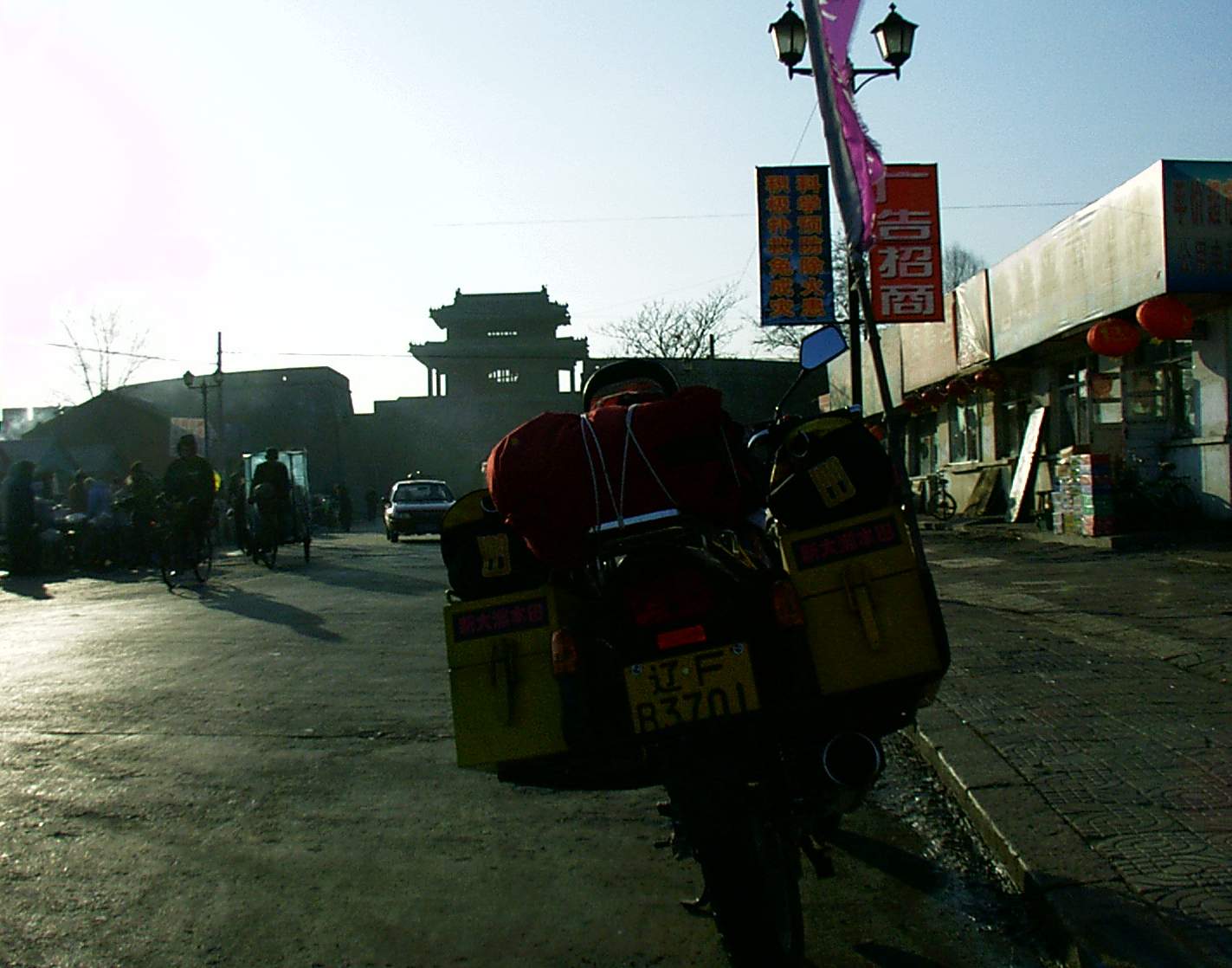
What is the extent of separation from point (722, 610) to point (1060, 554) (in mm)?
12965

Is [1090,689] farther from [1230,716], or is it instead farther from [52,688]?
[52,688]

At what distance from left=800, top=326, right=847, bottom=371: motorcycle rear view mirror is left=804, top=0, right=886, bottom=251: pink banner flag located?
3.01 meters

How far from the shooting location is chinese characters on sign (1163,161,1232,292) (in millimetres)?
14156

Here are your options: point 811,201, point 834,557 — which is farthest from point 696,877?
point 811,201

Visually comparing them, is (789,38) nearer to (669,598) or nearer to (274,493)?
(274,493)

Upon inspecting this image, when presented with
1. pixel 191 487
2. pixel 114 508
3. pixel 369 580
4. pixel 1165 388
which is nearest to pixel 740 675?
pixel 369 580

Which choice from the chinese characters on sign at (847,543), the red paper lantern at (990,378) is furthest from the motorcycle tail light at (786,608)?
the red paper lantern at (990,378)

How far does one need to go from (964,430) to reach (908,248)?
1063 cm

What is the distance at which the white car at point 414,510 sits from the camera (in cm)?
2799

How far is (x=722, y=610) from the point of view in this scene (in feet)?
9.61

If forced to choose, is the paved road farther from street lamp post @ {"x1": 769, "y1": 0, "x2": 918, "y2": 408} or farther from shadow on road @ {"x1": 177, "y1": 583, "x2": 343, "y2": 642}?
street lamp post @ {"x1": 769, "y1": 0, "x2": 918, "y2": 408}

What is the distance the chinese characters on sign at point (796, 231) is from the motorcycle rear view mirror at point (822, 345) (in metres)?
14.2

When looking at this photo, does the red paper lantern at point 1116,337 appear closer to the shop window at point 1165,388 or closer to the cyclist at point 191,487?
the shop window at point 1165,388

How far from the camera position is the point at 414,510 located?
92.2 ft
